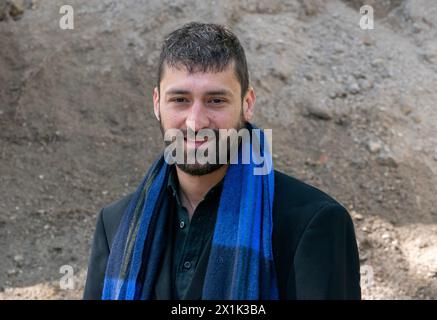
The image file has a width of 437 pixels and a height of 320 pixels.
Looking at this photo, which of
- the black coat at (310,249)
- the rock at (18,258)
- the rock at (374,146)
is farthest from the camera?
the rock at (374,146)

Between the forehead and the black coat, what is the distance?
1.40ft

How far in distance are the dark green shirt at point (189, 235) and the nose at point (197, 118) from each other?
0.26 meters

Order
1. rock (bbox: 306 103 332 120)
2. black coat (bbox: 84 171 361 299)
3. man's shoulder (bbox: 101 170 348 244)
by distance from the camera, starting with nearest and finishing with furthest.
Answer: black coat (bbox: 84 171 361 299)
man's shoulder (bbox: 101 170 348 244)
rock (bbox: 306 103 332 120)

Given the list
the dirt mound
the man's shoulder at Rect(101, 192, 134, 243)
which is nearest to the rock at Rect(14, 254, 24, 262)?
the dirt mound

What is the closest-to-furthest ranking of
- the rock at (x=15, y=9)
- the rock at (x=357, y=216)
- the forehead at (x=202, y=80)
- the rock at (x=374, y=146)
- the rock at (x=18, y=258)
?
the forehead at (x=202, y=80), the rock at (x=18, y=258), the rock at (x=357, y=216), the rock at (x=374, y=146), the rock at (x=15, y=9)

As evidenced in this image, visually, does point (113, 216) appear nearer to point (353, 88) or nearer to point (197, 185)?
point (197, 185)

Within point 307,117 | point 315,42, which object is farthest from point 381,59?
point 307,117

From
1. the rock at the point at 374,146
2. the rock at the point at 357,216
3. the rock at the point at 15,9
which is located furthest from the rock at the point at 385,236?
the rock at the point at 15,9

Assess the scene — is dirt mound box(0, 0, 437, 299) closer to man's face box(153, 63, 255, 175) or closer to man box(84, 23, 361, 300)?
man box(84, 23, 361, 300)

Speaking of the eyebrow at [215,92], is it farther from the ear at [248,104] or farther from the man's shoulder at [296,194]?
the man's shoulder at [296,194]

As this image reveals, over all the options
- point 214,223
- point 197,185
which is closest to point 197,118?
point 197,185

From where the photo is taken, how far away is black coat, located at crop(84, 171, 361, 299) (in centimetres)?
209

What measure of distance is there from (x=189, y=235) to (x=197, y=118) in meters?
0.43

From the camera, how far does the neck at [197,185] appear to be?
243 centimetres
